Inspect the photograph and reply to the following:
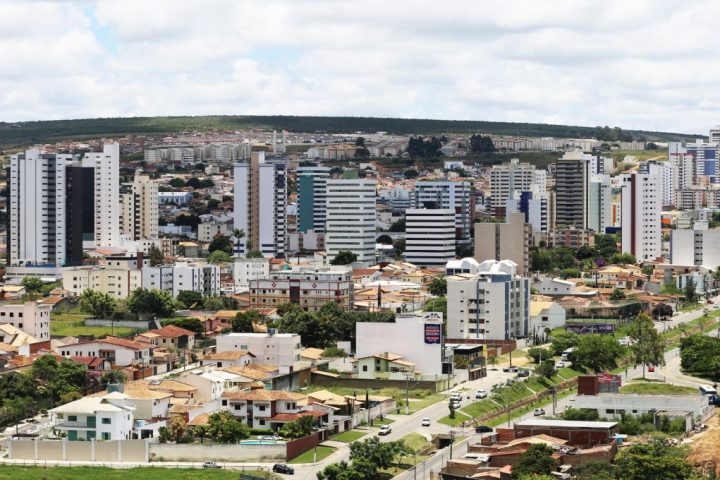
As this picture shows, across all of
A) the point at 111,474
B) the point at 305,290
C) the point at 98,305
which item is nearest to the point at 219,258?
the point at 305,290

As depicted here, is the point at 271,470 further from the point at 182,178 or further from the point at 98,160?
the point at 182,178

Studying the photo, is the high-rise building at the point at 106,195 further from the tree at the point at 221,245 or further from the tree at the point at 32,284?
the tree at the point at 32,284

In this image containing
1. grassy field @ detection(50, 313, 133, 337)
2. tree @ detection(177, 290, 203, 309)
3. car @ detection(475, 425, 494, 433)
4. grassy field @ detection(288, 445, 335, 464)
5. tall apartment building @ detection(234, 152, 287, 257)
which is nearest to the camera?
grassy field @ detection(288, 445, 335, 464)

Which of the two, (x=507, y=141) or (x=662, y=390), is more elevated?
(x=507, y=141)

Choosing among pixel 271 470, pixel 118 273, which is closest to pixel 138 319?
pixel 118 273

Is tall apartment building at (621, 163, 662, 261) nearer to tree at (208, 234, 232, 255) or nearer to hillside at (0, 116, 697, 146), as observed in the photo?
tree at (208, 234, 232, 255)

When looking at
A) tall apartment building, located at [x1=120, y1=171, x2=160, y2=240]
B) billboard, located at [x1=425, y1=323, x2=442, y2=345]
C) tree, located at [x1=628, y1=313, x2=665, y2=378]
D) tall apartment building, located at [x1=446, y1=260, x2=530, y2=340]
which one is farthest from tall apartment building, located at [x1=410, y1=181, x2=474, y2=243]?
billboard, located at [x1=425, y1=323, x2=442, y2=345]
